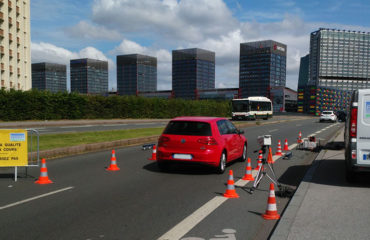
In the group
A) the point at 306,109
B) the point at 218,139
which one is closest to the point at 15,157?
the point at 218,139

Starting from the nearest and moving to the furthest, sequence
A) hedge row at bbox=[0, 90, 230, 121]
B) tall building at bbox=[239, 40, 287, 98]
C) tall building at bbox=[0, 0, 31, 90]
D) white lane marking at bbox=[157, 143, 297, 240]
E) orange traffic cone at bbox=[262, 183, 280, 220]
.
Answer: white lane marking at bbox=[157, 143, 297, 240], orange traffic cone at bbox=[262, 183, 280, 220], hedge row at bbox=[0, 90, 230, 121], tall building at bbox=[0, 0, 31, 90], tall building at bbox=[239, 40, 287, 98]

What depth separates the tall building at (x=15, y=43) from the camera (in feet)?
207

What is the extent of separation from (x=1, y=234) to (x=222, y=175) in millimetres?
5684

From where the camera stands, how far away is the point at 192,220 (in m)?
5.11

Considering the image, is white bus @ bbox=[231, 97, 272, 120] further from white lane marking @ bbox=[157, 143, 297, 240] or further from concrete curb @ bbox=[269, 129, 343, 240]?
white lane marking @ bbox=[157, 143, 297, 240]

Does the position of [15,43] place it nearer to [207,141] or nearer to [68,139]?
[68,139]

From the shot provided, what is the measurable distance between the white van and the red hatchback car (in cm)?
317

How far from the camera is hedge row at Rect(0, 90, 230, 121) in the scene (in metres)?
32.3

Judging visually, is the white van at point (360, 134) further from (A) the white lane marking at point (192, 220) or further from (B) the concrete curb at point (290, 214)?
(A) the white lane marking at point (192, 220)

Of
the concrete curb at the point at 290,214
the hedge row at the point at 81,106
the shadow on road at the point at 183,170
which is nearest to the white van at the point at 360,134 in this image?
the concrete curb at the point at 290,214

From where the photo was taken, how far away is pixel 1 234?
4.43 meters

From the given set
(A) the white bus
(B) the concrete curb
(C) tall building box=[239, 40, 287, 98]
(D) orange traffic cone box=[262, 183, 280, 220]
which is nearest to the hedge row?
(A) the white bus

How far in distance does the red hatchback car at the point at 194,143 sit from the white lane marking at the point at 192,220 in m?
2.46

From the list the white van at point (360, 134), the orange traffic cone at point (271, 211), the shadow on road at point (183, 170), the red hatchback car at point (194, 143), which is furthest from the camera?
the shadow on road at point (183, 170)
